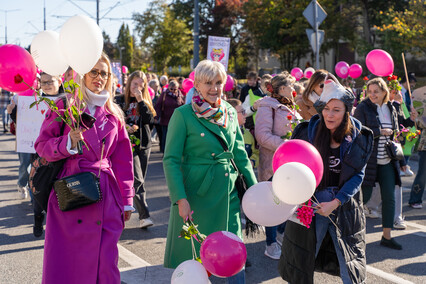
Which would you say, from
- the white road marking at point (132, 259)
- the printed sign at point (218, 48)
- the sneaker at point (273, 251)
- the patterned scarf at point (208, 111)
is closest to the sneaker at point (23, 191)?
the white road marking at point (132, 259)

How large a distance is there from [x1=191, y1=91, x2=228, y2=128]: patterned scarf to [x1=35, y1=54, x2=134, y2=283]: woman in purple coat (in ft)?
2.01

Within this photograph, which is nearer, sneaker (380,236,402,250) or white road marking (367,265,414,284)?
white road marking (367,265,414,284)

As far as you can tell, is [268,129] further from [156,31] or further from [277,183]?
[156,31]

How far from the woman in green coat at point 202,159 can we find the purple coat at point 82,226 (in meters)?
0.51

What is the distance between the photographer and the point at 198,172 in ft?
12.2

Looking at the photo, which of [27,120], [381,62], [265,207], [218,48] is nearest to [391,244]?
[381,62]

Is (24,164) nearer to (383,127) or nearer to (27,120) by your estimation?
(27,120)

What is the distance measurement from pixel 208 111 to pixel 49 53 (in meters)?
1.15

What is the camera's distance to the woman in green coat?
147 inches

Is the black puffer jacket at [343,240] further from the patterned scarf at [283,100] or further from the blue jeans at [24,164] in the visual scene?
the blue jeans at [24,164]

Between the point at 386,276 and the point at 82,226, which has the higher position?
the point at 82,226

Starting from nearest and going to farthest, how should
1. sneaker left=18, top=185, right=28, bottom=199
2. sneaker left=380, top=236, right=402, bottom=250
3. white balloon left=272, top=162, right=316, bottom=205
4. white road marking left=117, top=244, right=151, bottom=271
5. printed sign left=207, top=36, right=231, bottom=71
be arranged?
white balloon left=272, top=162, right=316, bottom=205
white road marking left=117, top=244, right=151, bottom=271
sneaker left=380, top=236, right=402, bottom=250
sneaker left=18, top=185, right=28, bottom=199
printed sign left=207, top=36, right=231, bottom=71

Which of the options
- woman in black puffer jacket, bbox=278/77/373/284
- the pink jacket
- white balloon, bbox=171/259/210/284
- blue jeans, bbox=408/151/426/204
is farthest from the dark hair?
blue jeans, bbox=408/151/426/204

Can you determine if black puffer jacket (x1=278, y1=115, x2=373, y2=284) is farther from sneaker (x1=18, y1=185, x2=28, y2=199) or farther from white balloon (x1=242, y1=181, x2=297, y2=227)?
sneaker (x1=18, y1=185, x2=28, y2=199)
